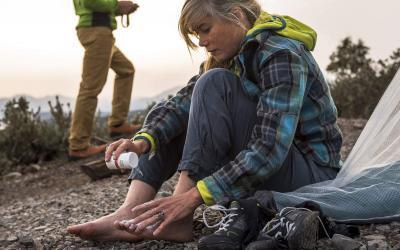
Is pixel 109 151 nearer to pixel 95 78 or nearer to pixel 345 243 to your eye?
pixel 345 243

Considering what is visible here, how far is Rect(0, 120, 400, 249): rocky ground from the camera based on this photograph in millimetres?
2645

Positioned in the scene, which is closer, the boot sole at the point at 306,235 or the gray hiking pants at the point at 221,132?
the boot sole at the point at 306,235

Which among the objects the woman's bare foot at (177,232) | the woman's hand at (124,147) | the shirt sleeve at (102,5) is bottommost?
the woman's bare foot at (177,232)

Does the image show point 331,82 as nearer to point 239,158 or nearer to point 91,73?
point 91,73

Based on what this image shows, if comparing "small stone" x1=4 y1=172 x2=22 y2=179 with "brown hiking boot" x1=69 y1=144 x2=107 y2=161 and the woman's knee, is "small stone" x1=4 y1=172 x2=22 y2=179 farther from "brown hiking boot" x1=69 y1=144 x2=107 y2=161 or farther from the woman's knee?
the woman's knee

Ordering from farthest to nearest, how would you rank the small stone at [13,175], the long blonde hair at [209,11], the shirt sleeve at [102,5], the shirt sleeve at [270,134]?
the small stone at [13,175] → the shirt sleeve at [102,5] → the long blonde hair at [209,11] → the shirt sleeve at [270,134]

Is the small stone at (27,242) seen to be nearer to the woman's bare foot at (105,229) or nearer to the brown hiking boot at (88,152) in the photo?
the woman's bare foot at (105,229)

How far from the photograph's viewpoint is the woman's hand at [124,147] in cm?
262

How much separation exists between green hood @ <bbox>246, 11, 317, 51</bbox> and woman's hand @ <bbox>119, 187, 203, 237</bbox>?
2.35ft

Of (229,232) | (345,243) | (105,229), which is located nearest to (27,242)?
(105,229)

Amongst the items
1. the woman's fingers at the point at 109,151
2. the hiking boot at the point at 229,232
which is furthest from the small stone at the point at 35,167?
the hiking boot at the point at 229,232

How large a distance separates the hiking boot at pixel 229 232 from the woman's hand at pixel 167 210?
0.44 ft

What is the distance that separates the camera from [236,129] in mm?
2568

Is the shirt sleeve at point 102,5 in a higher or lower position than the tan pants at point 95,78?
higher
